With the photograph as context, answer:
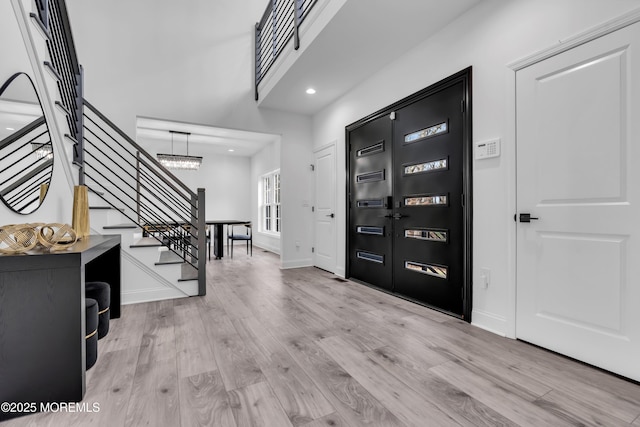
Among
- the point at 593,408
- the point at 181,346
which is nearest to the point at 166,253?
the point at 181,346

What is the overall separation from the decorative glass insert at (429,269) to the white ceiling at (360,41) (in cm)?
228

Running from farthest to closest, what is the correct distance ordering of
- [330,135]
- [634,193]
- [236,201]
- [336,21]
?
1. [236,201]
2. [330,135]
3. [336,21]
4. [634,193]

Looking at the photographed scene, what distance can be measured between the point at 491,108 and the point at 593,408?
2023mm

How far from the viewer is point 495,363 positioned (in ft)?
6.05

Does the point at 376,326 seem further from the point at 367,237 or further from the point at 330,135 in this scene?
the point at 330,135

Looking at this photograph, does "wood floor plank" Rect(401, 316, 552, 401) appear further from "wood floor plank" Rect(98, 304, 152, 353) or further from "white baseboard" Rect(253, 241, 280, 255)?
"white baseboard" Rect(253, 241, 280, 255)

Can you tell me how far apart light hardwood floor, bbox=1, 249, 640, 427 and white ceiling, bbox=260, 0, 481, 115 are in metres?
2.70

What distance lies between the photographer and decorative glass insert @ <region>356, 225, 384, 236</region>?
11.9 ft

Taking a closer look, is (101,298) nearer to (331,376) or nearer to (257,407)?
(257,407)

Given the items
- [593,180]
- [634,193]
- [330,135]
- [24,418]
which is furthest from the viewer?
[330,135]

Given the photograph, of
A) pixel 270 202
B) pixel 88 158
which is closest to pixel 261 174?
pixel 270 202

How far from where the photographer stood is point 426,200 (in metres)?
2.96

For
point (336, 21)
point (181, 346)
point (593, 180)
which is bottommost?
point (181, 346)

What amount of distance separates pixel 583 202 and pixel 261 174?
6948mm
